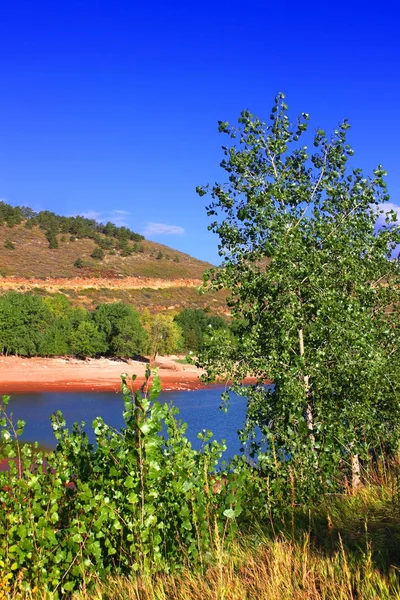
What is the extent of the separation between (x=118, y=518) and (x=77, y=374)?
45.6 metres

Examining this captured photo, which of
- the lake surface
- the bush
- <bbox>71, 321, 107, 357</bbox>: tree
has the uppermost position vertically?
the bush

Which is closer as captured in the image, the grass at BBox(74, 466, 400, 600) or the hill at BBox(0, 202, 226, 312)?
the grass at BBox(74, 466, 400, 600)

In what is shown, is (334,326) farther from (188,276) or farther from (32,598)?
(188,276)

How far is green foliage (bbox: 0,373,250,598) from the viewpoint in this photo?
179 inches

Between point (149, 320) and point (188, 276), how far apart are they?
107 ft

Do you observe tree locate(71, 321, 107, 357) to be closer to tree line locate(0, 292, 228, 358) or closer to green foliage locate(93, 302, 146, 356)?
tree line locate(0, 292, 228, 358)

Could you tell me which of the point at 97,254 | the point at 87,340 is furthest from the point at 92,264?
the point at 87,340

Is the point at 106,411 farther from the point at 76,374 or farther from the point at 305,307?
the point at 305,307

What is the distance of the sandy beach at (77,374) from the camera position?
4466 cm

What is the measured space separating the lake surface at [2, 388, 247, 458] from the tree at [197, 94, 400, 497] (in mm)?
12213

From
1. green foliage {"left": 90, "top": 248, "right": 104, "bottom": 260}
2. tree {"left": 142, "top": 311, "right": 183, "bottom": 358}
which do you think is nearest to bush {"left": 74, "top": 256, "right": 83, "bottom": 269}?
green foliage {"left": 90, "top": 248, "right": 104, "bottom": 260}

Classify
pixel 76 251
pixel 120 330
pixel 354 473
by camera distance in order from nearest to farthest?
pixel 354 473 → pixel 120 330 → pixel 76 251

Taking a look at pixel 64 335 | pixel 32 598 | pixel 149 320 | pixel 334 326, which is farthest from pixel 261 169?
pixel 149 320

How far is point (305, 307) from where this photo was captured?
294 inches
